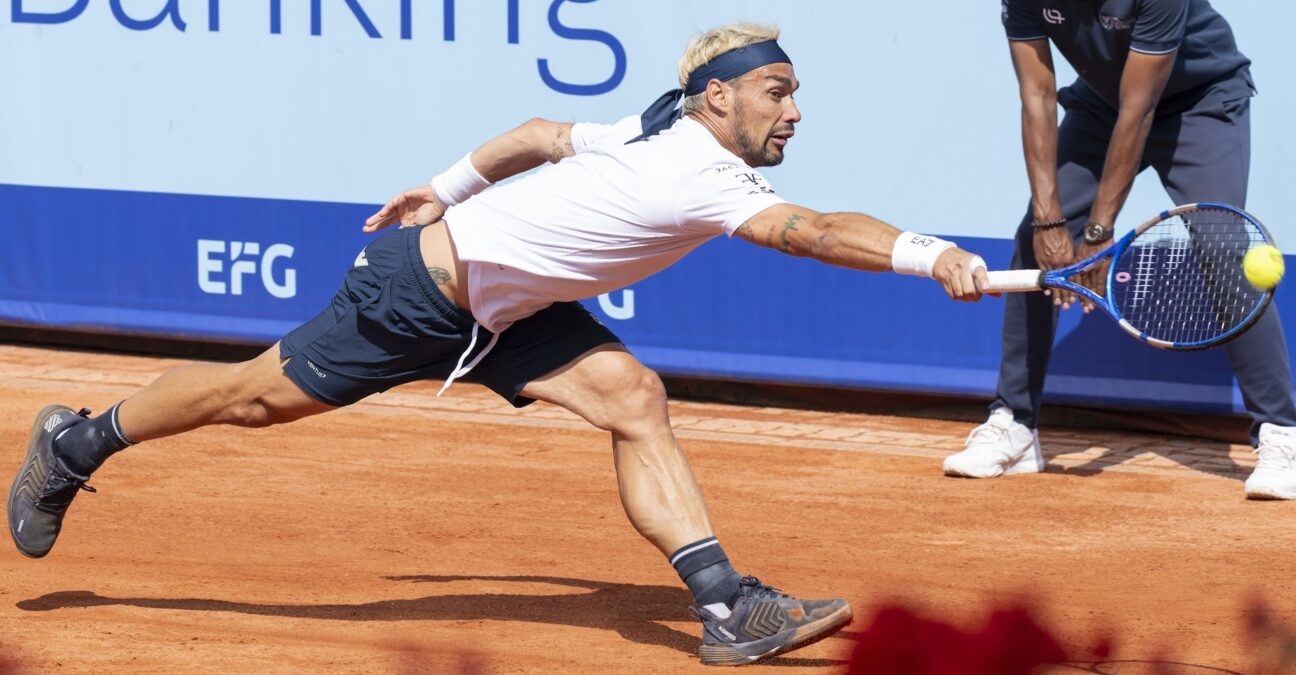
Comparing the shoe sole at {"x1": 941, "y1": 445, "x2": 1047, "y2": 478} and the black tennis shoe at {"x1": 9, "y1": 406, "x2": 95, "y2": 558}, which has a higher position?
the black tennis shoe at {"x1": 9, "y1": 406, "x2": 95, "y2": 558}

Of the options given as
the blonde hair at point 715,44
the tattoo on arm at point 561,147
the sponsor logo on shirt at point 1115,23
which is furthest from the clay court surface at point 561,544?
the sponsor logo on shirt at point 1115,23

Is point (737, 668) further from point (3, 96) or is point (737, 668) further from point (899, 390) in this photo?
point (3, 96)

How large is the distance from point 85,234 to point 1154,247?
4.60 meters

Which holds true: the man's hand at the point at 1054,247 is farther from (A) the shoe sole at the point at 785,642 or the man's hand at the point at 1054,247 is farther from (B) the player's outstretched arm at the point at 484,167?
(A) the shoe sole at the point at 785,642

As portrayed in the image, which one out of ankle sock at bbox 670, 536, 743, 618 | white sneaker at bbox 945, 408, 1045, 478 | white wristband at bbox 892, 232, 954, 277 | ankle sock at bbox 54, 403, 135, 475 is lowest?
white sneaker at bbox 945, 408, 1045, 478

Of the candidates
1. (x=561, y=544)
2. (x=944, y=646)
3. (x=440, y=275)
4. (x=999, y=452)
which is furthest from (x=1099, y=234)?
(x=944, y=646)

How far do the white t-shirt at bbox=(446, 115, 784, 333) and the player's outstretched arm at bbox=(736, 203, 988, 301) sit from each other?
0.16ft

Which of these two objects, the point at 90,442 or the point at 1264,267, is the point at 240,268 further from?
the point at 1264,267

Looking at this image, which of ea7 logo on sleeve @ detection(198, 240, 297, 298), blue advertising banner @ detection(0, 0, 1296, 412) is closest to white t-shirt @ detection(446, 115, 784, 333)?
blue advertising banner @ detection(0, 0, 1296, 412)

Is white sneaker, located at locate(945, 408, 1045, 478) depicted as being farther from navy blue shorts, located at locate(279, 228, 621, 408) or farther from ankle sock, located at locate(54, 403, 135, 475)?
ankle sock, located at locate(54, 403, 135, 475)

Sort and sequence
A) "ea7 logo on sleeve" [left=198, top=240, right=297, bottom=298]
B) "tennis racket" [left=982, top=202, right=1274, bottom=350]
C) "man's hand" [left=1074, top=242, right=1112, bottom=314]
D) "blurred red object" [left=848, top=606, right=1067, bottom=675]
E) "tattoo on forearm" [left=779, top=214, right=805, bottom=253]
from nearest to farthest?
"blurred red object" [left=848, top=606, right=1067, bottom=675], "tattoo on forearm" [left=779, top=214, right=805, bottom=253], "man's hand" [left=1074, top=242, right=1112, bottom=314], "tennis racket" [left=982, top=202, right=1274, bottom=350], "ea7 logo on sleeve" [left=198, top=240, right=297, bottom=298]

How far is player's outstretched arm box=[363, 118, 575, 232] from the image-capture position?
4359mm

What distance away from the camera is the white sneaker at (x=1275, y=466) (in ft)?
17.8

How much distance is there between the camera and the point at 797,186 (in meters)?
6.61
